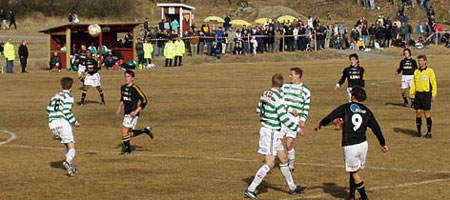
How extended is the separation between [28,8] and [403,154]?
7022cm

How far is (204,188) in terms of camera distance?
17.6 m

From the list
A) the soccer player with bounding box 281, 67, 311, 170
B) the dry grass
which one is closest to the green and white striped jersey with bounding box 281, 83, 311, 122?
the soccer player with bounding box 281, 67, 311, 170

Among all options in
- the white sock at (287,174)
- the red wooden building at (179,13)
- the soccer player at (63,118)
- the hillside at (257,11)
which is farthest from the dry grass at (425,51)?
the white sock at (287,174)

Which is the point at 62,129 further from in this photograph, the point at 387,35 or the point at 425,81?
the point at 387,35

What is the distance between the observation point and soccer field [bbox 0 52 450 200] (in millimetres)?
17516

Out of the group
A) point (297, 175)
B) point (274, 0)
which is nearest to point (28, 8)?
point (274, 0)

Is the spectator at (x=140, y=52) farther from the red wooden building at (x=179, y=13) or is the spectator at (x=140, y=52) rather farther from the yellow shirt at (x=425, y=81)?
the yellow shirt at (x=425, y=81)

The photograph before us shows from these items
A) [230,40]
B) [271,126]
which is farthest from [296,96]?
[230,40]

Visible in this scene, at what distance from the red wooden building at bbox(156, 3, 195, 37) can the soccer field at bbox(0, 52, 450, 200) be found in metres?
22.1

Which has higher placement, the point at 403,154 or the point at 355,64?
the point at 355,64

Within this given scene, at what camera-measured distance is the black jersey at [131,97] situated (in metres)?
21.2

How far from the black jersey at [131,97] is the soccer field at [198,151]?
1.26m

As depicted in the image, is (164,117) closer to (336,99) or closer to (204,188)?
(336,99)

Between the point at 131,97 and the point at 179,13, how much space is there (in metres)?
42.5
